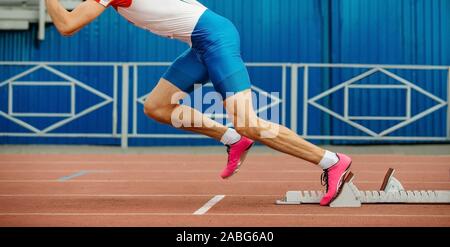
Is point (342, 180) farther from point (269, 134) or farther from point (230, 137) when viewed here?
point (230, 137)

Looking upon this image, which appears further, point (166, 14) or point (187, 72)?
point (187, 72)

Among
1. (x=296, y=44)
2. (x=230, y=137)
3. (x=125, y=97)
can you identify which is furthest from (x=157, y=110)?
(x=296, y=44)

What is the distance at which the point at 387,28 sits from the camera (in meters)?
16.1

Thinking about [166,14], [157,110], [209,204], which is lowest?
[209,204]

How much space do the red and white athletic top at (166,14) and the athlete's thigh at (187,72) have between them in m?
0.25

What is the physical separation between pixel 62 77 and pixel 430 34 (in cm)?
626

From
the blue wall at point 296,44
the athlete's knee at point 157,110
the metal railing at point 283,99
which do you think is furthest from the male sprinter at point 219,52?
the blue wall at point 296,44

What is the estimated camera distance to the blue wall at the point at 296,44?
52.7ft

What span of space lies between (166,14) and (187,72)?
1.68ft

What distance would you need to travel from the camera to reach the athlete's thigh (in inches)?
266

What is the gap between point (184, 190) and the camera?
805 centimetres

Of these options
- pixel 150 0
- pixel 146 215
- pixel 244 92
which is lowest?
pixel 146 215
